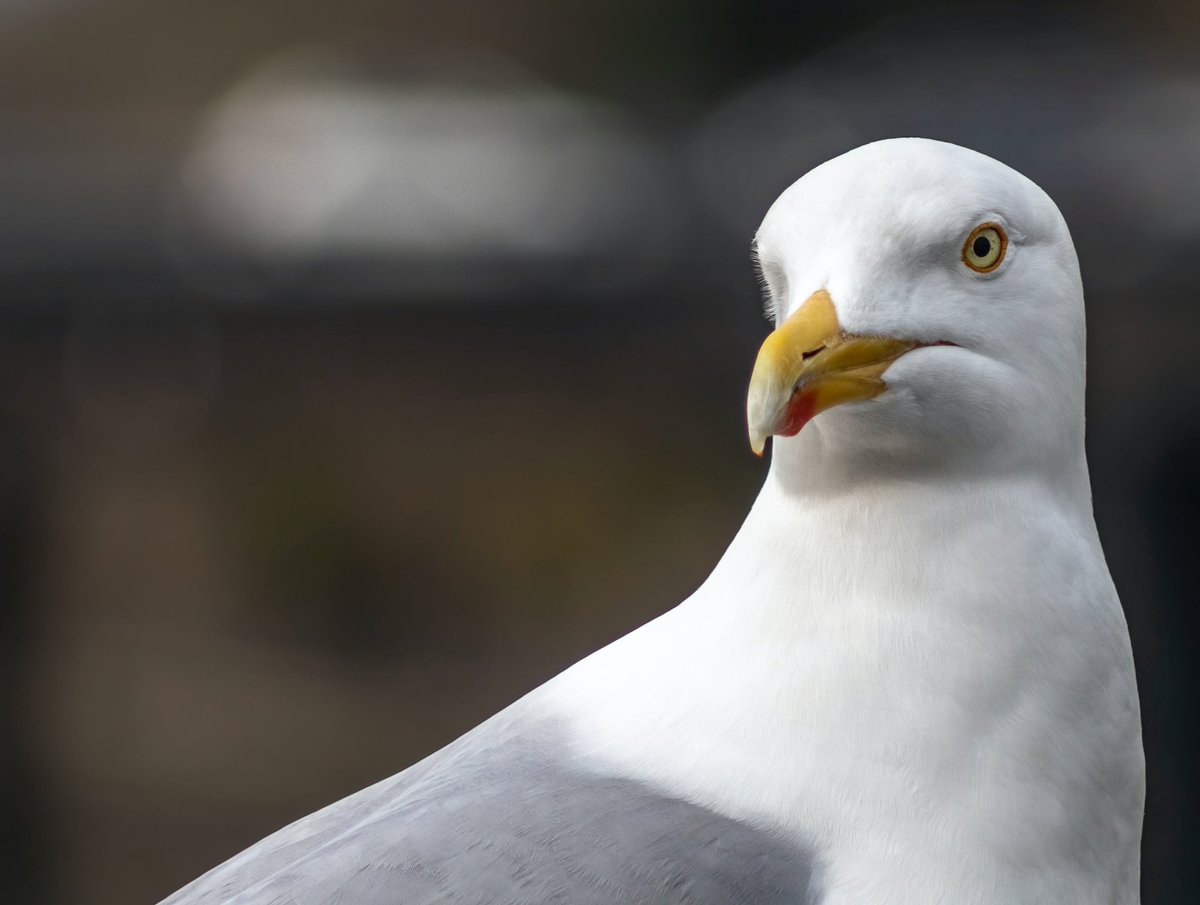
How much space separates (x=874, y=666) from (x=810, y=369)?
0.46 ft

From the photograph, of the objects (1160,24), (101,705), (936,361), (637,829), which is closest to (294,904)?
(637,829)

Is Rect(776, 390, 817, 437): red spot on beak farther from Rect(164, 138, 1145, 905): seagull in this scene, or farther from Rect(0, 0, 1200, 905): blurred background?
Rect(0, 0, 1200, 905): blurred background

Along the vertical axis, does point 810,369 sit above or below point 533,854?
above

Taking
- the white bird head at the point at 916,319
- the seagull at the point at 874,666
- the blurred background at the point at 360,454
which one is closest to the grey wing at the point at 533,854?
the seagull at the point at 874,666

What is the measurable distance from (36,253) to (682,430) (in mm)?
893

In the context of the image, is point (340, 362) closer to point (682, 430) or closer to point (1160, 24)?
point (682, 430)

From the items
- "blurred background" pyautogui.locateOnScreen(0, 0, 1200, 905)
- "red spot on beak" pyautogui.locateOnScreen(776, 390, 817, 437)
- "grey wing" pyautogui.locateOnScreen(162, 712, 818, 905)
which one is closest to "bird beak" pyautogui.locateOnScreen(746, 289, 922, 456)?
"red spot on beak" pyautogui.locateOnScreen(776, 390, 817, 437)

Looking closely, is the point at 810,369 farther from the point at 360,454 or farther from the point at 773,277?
the point at 360,454

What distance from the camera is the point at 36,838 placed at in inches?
82.8

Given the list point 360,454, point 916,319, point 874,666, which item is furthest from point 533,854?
point 360,454

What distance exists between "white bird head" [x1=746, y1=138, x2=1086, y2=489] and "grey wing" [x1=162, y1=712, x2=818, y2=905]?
17 cm

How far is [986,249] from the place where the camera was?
67 cm

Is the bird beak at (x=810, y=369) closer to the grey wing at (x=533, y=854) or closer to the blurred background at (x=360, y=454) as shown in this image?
the grey wing at (x=533, y=854)

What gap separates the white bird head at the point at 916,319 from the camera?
2.08 ft
